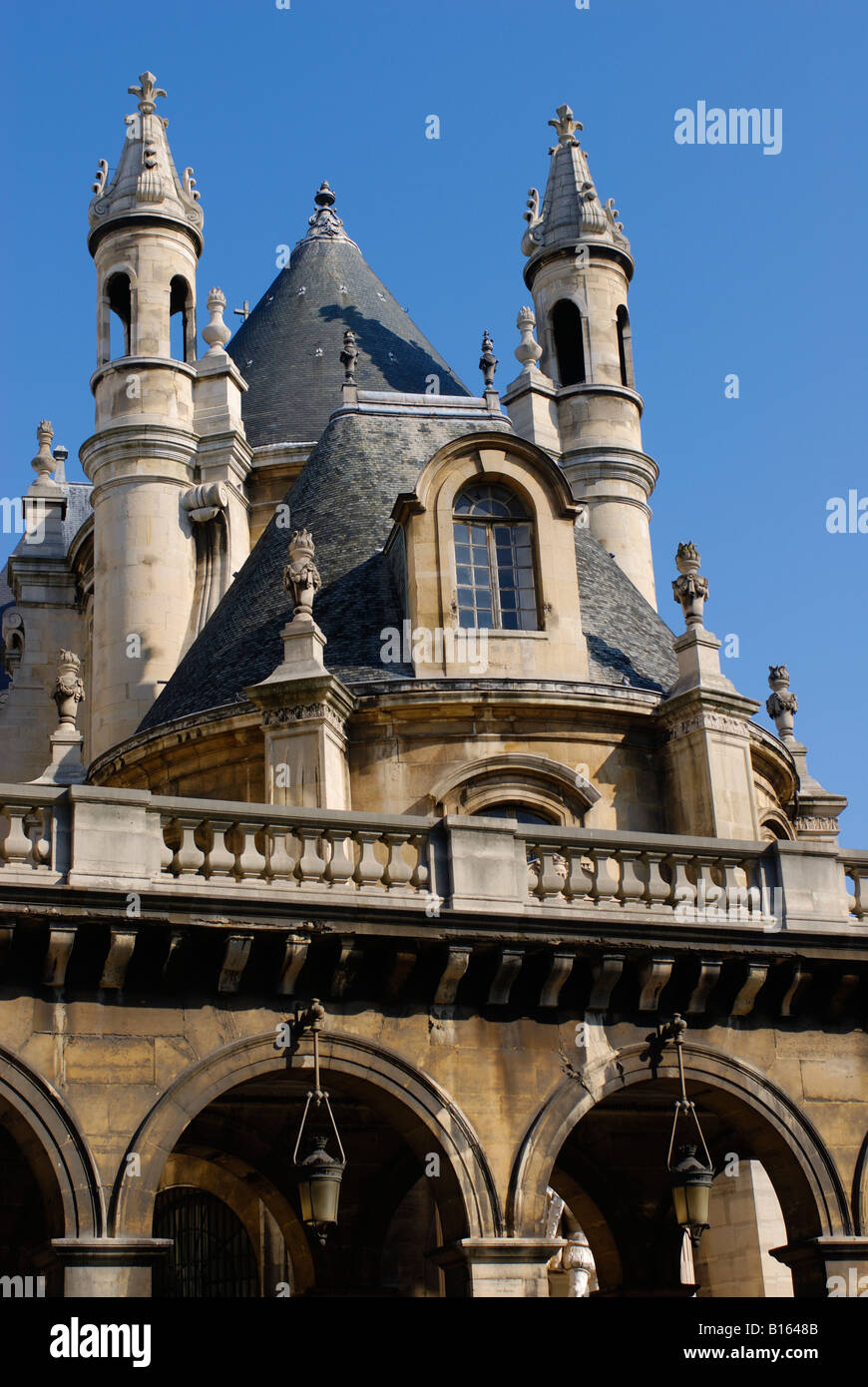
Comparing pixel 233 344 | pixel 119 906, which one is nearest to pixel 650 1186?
pixel 119 906

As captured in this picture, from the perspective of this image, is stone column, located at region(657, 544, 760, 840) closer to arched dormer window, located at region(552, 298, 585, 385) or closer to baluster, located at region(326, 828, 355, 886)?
baluster, located at region(326, 828, 355, 886)

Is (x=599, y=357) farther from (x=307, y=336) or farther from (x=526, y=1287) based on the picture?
(x=526, y=1287)

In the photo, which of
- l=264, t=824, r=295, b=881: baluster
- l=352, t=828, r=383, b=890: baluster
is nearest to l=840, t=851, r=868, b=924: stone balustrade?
l=352, t=828, r=383, b=890: baluster

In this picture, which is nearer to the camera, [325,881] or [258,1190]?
[325,881]

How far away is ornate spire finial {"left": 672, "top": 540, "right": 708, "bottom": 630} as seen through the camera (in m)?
24.6

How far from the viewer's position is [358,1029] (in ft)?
55.4

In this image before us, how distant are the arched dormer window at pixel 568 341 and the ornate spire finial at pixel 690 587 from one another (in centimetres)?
1022

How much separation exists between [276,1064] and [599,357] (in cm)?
2056

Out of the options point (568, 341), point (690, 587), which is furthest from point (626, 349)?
point (690, 587)

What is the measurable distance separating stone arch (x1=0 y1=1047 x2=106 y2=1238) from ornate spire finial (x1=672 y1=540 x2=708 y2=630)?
11.8 meters

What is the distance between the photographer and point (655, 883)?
18.0m

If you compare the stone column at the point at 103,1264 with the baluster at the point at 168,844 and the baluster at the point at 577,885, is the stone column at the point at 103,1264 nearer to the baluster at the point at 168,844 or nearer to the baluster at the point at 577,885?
the baluster at the point at 168,844

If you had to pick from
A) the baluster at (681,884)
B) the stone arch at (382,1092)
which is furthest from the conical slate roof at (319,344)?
the stone arch at (382,1092)

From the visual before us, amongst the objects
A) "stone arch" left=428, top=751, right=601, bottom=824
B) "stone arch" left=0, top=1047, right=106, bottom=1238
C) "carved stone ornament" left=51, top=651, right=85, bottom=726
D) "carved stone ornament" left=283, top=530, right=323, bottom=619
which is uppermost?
"carved stone ornament" left=283, top=530, right=323, bottom=619
